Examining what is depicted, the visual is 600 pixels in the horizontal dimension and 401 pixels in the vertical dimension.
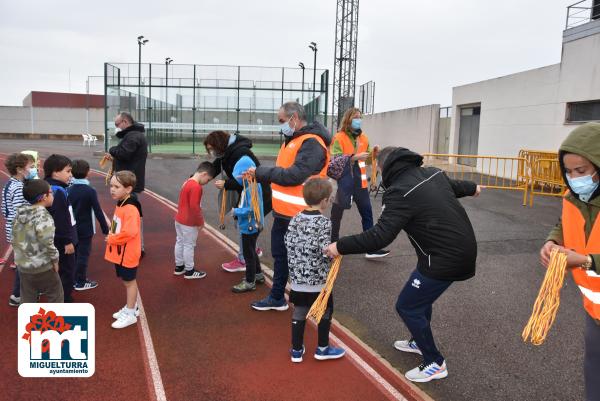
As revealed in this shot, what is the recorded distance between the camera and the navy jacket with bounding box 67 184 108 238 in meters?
5.51

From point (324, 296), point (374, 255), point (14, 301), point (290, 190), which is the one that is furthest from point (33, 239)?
point (374, 255)

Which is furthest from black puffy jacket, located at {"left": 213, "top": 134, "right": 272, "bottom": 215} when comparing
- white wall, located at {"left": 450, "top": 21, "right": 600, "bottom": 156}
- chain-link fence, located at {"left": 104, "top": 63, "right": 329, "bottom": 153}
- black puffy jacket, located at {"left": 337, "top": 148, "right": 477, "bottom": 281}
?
chain-link fence, located at {"left": 104, "top": 63, "right": 329, "bottom": 153}

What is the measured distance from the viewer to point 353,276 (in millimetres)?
6379

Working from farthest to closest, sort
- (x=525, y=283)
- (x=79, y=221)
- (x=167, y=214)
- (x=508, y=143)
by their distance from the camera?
(x=508, y=143), (x=167, y=214), (x=525, y=283), (x=79, y=221)

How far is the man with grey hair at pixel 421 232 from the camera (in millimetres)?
3424

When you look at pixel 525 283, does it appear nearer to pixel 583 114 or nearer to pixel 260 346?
pixel 260 346

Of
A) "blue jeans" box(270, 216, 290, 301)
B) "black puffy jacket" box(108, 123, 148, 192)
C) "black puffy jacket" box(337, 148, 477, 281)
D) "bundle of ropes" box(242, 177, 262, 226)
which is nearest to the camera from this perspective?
"black puffy jacket" box(337, 148, 477, 281)

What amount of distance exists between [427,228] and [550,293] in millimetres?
1004

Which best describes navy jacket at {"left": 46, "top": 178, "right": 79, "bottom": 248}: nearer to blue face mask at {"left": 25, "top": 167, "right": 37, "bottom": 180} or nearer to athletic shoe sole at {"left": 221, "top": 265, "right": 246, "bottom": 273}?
blue face mask at {"left": 25, "top": 167, "right": 37, "bottom": 180}

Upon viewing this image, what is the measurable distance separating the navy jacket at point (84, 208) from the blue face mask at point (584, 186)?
473cm

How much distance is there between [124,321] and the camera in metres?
4.73

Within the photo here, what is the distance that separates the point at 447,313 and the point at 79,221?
14.0 feet

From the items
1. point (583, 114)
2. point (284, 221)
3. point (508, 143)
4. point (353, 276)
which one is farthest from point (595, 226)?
point (508, 143)

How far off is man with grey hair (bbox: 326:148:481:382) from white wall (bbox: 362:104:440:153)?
79.1 ft
